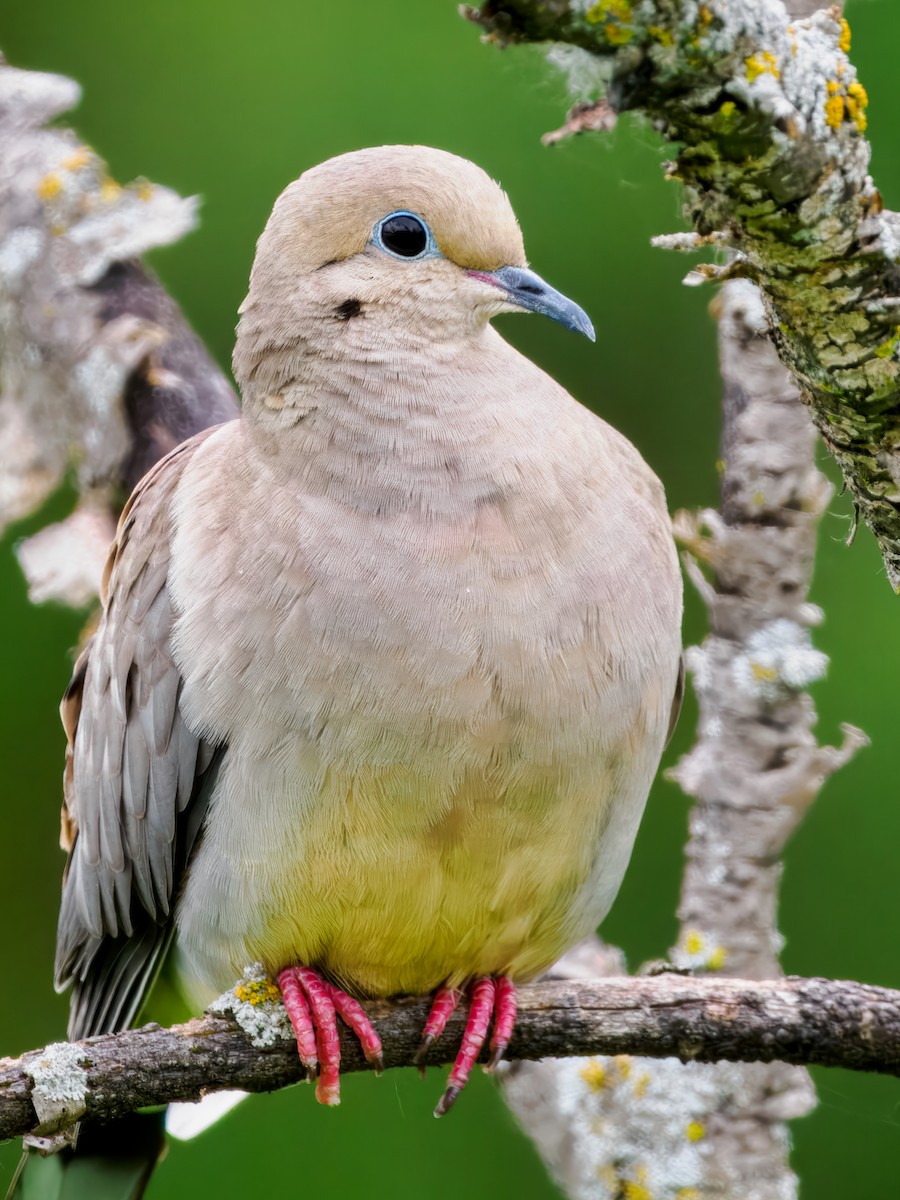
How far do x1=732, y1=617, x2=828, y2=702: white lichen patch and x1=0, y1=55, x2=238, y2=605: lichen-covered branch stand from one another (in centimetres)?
113

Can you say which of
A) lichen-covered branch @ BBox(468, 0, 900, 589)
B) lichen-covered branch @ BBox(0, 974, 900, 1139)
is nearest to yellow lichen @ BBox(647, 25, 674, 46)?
lichen-covered branch @ BBox(468, 0, 900, 589)

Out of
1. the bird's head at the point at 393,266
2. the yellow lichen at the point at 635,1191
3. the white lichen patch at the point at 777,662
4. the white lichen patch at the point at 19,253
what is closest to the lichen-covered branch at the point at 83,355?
the white lichen patch at the point at 19,253

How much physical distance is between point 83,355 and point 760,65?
1.99m

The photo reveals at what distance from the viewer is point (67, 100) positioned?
3.13 m

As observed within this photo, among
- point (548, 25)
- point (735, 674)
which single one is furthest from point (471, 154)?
point (548, 25)

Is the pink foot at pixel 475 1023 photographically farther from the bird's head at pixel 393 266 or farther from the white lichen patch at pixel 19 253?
the white lichen patch at pixel 19 253

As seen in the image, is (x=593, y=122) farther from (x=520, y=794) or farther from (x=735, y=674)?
(x=735, y=674)

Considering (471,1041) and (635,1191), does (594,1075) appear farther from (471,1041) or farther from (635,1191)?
(471,1041)

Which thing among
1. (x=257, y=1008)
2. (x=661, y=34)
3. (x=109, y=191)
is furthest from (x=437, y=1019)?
(x=109, y=191)

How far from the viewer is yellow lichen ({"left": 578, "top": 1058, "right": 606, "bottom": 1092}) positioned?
251 cm

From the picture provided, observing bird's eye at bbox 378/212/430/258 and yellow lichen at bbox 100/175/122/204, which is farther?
yellow lichen at bbox 100/175/122/204

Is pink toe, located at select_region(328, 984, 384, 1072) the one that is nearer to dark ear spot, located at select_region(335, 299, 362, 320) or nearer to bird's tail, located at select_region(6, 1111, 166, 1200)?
bird's tail, located at select_region(6, 1111, 166, 1200)

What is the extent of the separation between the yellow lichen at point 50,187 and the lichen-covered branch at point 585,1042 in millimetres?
1818

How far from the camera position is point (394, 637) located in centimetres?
185
